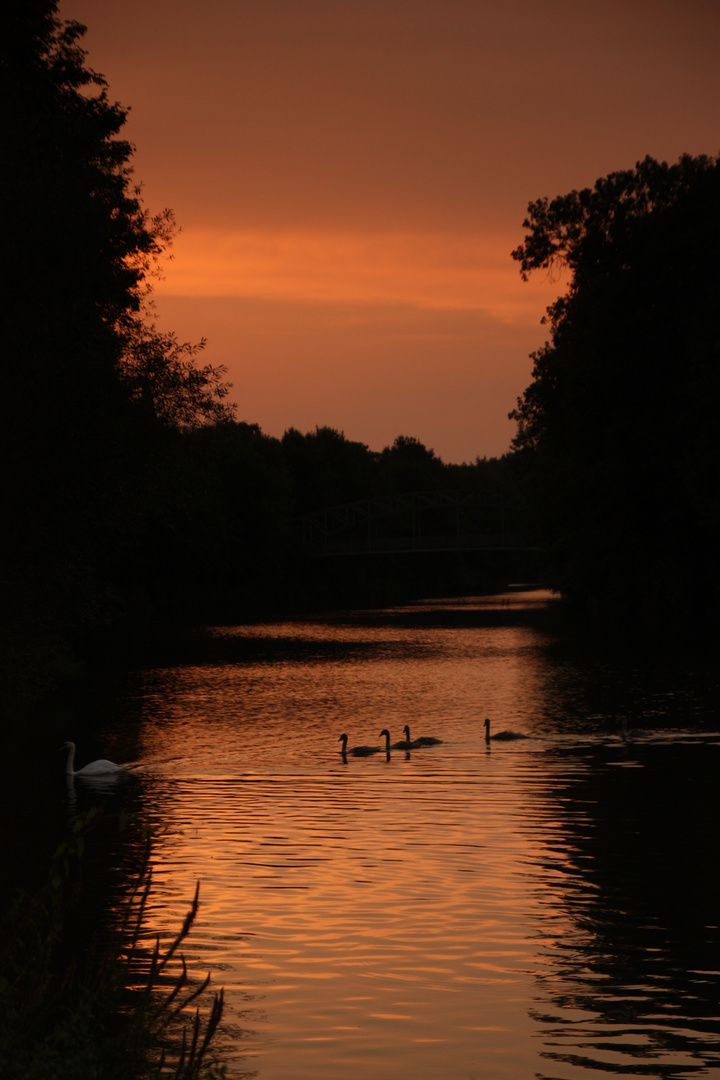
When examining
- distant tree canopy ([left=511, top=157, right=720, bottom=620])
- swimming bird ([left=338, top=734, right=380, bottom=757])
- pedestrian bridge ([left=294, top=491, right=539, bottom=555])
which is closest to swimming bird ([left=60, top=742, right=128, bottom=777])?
swimming bird ([left=338, top=734, right=380, bottom=757])

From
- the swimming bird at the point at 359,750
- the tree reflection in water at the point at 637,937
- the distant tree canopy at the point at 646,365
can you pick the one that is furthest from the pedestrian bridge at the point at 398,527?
the tree reflection in water at the point at 637,937

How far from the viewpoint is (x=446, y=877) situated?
15.8 meters

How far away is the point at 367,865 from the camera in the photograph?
16625 mm

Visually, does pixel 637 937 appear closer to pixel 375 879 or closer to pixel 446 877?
pixel 446 877

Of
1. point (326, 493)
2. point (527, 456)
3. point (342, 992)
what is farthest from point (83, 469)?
point (326, 493)

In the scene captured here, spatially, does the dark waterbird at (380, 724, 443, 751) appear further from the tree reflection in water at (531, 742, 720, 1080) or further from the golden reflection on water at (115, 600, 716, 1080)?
the tree reflection in water at (531, 742, 720, 1080)

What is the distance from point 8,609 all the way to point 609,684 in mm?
24623

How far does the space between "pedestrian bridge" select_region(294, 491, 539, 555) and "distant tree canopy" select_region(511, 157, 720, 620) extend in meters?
60.0

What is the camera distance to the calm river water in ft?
33.3

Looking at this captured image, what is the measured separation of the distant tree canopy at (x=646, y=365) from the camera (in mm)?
58125

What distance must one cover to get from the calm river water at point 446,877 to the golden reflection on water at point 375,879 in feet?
0.13

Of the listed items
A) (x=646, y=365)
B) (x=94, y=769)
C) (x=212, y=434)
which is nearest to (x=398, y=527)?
(x=646, y=365)

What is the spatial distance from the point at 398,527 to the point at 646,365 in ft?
372

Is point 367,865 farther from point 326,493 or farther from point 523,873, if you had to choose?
point 326,493
